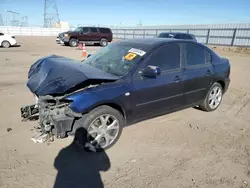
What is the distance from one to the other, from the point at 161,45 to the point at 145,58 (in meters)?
0.51

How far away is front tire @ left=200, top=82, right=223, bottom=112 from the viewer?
4973 millimetres

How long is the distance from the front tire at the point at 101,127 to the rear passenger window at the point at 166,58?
3.72 feet

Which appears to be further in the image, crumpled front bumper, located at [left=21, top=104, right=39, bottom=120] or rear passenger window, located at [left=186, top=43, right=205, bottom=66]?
rear passenger window, located at [left=186, top=43, right=205, bottom=66]

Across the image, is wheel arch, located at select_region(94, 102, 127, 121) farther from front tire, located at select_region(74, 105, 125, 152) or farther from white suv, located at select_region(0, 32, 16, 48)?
white suv, located at select_region(0, 32, 16, 48)

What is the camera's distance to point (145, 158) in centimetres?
328

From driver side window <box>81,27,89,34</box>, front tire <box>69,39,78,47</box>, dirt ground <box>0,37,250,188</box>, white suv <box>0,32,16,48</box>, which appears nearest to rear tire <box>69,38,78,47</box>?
front tire <box>69,39,78,47</box>

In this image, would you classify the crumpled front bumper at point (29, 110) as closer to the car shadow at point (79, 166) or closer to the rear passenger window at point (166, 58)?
the car shadow at point (79, 166)

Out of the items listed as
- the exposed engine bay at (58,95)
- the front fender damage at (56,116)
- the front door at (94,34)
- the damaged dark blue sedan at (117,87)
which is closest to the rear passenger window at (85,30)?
the front door at (94,34)

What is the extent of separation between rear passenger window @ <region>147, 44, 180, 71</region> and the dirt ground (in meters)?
1.21

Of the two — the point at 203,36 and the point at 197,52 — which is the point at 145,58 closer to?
the point at 197,52

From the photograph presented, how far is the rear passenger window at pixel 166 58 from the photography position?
3852mm

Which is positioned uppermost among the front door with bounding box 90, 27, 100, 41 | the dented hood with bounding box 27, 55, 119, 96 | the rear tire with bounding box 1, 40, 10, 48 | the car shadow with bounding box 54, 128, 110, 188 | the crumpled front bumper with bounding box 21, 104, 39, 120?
the front door with bounding box 90, 27, 100, 41

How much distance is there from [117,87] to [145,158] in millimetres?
1170

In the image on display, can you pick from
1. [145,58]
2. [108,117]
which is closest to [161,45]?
[145,58]
